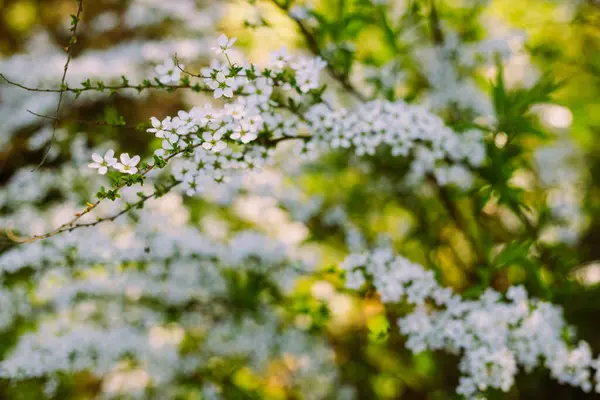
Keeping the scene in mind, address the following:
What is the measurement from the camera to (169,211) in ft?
10.1

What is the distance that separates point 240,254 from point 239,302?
368 millimetres

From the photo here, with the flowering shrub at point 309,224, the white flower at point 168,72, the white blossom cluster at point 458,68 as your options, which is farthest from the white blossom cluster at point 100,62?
the white blossom cluster at point 458,68

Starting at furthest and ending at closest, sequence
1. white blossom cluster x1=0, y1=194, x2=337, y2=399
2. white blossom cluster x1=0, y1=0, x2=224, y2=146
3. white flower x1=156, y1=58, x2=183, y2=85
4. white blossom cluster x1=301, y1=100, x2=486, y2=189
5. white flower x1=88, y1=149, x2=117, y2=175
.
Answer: white blossom cluster x1=0, y1=0, x2=224, y2=146 → white blossom cluster x1=0, y1=194, x2=337, y2=399 → white blossom cluster x1=301, y1=100, x2=486, y2=189 → white flower x1=156, y1=58, x2=183, y2=85 → white flower x1=88, y1=149, x2=117, y2=175

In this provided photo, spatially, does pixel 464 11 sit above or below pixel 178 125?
below

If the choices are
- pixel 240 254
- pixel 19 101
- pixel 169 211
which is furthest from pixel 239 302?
pixel 19 101

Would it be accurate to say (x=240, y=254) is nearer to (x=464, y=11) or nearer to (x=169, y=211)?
(x=169, y=211)

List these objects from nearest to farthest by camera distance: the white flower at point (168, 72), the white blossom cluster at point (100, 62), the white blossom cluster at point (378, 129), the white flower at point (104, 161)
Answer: the white flower at point (104, 161) < the white flower at point (168, 72) < the white blossom cluster at point (378, 129) < the white blossom cluster at point (100, 62)

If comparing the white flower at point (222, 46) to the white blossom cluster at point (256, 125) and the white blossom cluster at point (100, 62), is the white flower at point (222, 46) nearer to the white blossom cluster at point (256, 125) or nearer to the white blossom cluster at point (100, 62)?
the white blossom cluster at point (256, 125)

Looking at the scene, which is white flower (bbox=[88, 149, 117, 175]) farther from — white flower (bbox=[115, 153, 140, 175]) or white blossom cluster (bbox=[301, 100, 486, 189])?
white blossom cluster (bbox=[301, 100, 486, 189])

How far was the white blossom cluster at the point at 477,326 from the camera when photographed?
1.91 metres

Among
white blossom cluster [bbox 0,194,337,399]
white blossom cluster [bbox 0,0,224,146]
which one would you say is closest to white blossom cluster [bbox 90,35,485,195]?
white blossom cluster [bbox 0,194,337,399]

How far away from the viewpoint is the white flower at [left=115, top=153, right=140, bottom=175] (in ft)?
4.74

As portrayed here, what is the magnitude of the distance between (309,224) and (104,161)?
6.74 feet

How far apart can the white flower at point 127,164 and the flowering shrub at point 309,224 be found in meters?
0.04
